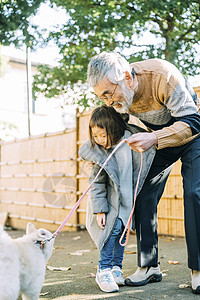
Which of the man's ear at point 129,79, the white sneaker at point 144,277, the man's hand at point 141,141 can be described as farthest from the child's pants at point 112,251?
the man's ear at point 129,79

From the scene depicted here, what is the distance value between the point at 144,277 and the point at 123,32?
21.4ft

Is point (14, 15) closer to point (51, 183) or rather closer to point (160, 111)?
point (51, 183)

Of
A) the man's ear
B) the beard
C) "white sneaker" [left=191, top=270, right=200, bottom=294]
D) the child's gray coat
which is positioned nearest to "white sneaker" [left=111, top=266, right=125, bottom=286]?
the child's gray coat

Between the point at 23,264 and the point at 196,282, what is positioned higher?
the point at 23,264

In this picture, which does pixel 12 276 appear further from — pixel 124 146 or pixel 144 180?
pixel 124 146

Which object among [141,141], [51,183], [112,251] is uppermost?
[141,141]

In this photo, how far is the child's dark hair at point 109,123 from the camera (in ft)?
9.07

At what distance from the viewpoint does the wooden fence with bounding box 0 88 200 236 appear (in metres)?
5.39

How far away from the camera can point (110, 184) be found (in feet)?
9.36

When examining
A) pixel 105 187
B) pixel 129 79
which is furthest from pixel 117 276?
pixel 129 79

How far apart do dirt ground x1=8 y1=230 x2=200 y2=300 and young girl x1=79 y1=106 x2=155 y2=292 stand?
10.3 inches

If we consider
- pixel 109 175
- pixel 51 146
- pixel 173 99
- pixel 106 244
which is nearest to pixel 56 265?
pixel 106 244

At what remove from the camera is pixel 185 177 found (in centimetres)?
249

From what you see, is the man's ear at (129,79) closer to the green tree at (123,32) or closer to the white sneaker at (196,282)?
the white sneaker at (196,282)
